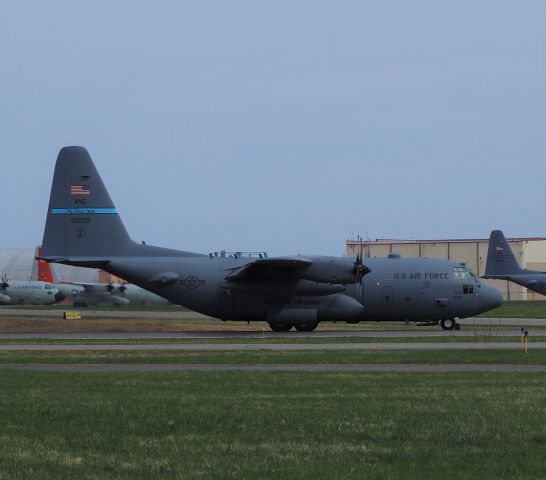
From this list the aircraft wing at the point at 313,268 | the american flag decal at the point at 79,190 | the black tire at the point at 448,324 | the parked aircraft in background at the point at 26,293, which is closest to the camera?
the aircraft wing at the point at 313,268

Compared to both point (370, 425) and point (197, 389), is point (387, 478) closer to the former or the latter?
point (370, 425)

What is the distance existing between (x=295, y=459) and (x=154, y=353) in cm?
2348

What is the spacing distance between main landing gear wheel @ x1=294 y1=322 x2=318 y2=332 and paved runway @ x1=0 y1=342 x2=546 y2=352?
1128 centimetres

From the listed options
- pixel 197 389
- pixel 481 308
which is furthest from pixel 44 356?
pixel 481 308

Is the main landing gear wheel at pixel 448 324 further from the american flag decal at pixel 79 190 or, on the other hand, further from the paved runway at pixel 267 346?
the american flag decal at pixel 79 190

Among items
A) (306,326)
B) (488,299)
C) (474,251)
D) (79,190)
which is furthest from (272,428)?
(474,251)

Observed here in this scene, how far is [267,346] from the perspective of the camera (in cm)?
4166

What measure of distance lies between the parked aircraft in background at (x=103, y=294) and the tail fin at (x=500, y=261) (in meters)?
32.3

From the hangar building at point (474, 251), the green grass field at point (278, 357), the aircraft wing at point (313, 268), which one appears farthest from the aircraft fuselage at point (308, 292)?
the hangar building at point (474, 251)

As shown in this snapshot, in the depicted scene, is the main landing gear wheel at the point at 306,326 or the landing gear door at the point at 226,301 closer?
the landing gear door at the point at 226,301

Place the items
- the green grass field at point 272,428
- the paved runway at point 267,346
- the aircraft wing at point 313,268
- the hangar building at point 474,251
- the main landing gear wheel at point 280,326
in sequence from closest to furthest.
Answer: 1. the green grass field at point 272,428
2. the paved runway at point 267,346
3. the aircraft wing at point 313,268
4. the main landing gear wheel at point 280,326
5. the hangar building at point 474,251

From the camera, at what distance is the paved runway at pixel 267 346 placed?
39.5 m

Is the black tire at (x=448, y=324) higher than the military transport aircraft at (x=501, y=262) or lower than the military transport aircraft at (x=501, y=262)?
lower

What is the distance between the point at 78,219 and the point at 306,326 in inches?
560
